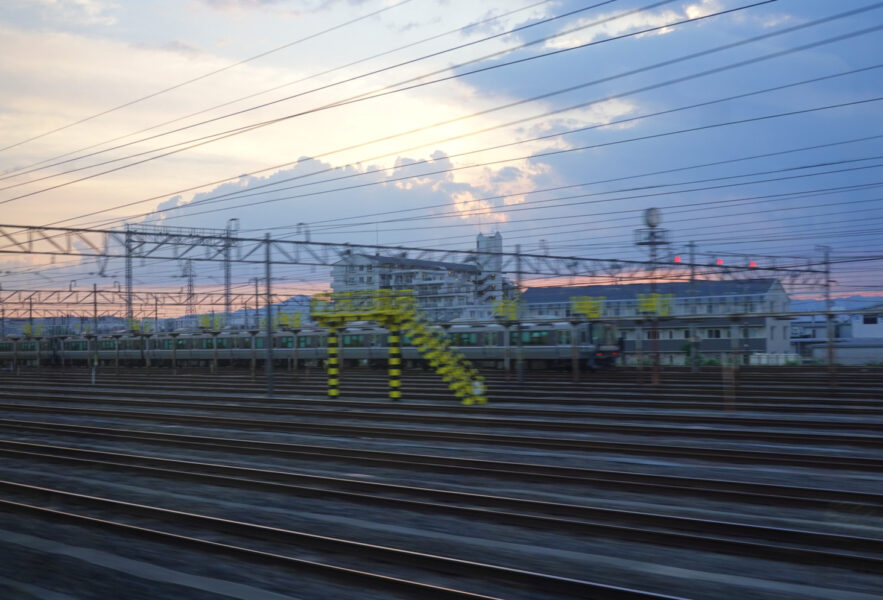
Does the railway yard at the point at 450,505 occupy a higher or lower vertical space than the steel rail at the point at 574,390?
higher

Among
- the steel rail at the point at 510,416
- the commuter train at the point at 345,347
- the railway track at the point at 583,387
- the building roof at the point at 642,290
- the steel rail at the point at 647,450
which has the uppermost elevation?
the building roof at the point at 642,290

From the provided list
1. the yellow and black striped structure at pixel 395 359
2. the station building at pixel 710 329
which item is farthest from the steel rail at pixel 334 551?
the station building at pixel 710 329

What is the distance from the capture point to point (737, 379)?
99.9ft

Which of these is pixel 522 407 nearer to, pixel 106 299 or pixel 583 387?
pixel 583 387

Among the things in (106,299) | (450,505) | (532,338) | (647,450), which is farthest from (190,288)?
(450,505)

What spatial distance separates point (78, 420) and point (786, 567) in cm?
1905

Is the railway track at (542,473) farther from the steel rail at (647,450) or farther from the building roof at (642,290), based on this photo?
the building roof at (642,290)

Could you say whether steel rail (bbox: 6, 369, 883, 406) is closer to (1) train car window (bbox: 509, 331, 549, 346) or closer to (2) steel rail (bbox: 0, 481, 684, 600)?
(1) train car window (bbox: 509, 331, 549, 346)

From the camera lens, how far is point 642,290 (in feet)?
218

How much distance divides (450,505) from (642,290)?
59.9 metres

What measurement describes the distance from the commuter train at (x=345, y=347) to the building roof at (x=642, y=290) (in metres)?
16.8

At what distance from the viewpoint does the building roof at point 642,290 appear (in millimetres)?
61375

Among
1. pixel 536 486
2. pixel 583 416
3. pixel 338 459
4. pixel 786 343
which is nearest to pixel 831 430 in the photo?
pixel 583 416

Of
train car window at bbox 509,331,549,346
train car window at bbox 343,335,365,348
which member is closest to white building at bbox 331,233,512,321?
train car window at bbox 343,335,365,348
